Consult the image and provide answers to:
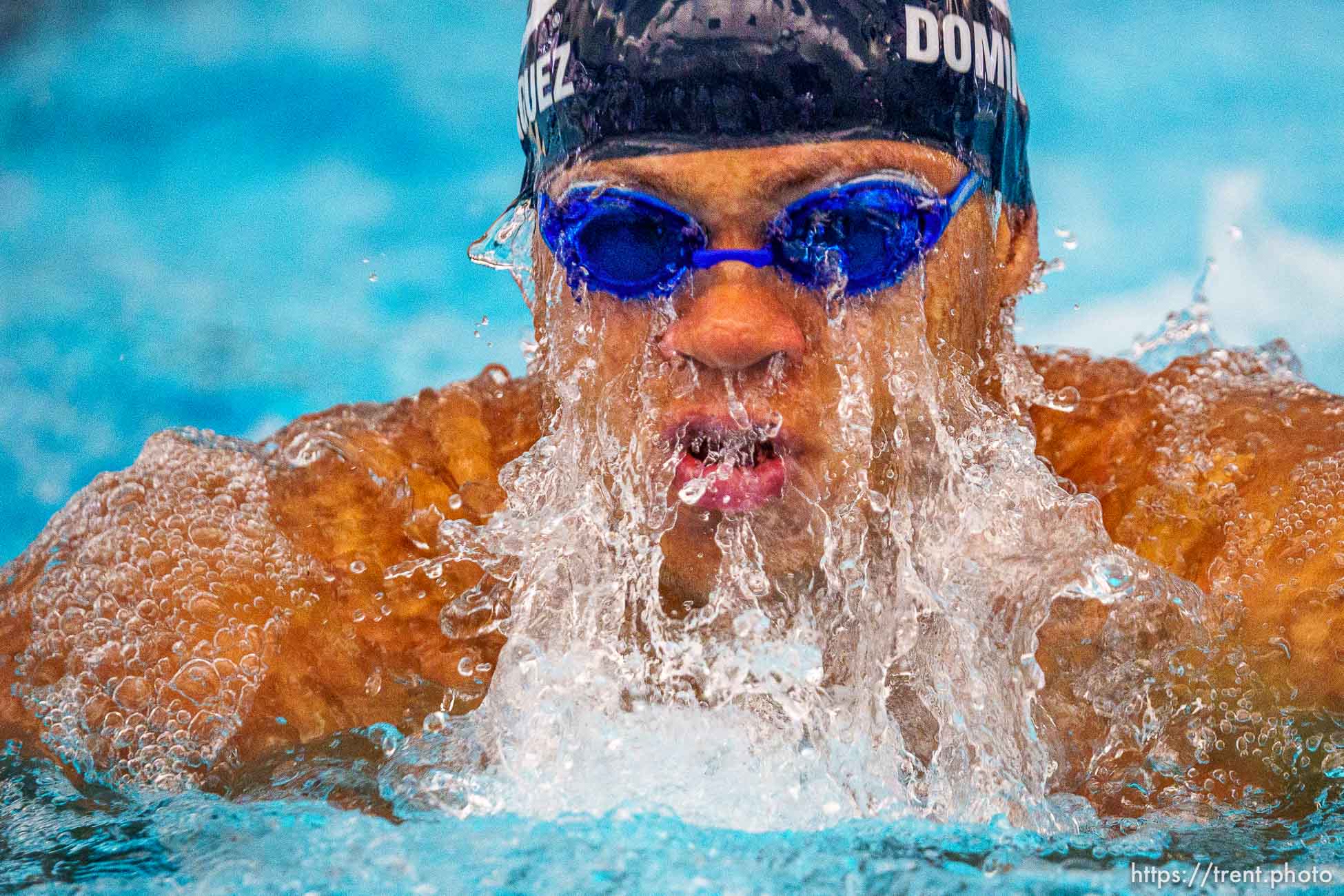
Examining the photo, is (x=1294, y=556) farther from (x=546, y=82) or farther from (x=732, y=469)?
(x=546, y=82)

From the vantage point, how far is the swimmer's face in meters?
1.41

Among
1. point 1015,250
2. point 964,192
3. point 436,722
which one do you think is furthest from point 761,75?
point 436,722

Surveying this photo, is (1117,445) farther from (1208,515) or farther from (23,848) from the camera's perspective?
(23,848)

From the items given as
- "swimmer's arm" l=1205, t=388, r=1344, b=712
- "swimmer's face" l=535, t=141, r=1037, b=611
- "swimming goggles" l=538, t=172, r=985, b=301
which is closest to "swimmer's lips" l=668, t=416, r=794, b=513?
"swimmer's face" l=535, t=141, r=1037, b=611

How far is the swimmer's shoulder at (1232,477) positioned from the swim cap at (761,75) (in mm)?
405

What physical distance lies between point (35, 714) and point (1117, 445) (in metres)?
1.48

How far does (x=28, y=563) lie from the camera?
1688 mm

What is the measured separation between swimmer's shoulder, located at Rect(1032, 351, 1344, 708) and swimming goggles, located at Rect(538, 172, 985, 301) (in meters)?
0.44

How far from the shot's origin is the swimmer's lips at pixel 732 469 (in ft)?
4.73

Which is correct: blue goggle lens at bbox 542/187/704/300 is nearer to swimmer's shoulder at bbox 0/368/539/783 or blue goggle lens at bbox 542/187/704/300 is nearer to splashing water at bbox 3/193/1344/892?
splashing water at bbox 3/193/1344/892

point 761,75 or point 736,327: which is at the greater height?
point 761,75

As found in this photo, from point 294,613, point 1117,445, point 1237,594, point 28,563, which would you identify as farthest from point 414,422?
point 1237,594

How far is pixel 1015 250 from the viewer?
1.76 meters

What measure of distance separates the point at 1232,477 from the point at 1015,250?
1.43ft
